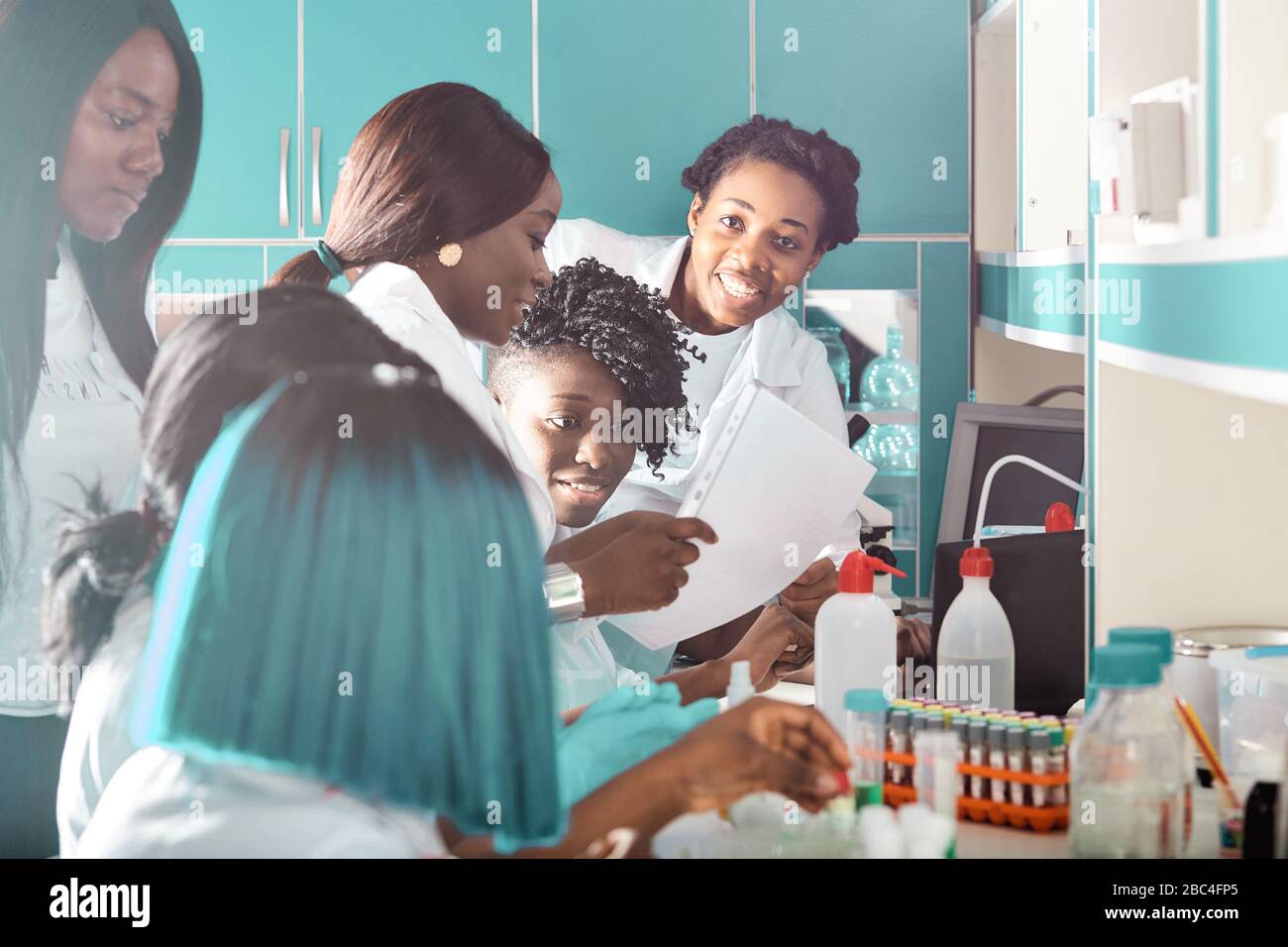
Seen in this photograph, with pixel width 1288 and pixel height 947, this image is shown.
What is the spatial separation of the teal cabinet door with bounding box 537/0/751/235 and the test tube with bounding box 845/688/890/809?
1356mm

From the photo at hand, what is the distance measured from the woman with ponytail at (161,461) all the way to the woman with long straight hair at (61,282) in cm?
10

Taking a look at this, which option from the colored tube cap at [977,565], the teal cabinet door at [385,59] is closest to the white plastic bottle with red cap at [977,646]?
the colored tube cap at [977,565]

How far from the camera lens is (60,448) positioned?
5.98 ft

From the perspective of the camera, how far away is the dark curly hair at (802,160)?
2250 mm

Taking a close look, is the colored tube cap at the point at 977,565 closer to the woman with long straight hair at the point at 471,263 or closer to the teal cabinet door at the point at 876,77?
the woman with long straight hair at the point at 471,263

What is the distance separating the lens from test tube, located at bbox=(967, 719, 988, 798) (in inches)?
46.0

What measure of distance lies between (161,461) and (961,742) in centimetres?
102

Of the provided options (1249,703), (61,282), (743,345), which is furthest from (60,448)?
(1249,703)

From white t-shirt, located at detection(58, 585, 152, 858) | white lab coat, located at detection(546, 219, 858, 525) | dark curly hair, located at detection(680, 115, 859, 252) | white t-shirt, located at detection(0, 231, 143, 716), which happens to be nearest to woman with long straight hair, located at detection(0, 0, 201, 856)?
white t-shirt, located at detection(0, 231, 143, 716)

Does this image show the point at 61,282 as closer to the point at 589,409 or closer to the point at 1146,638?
the point at 589,409

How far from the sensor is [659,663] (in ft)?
6.35

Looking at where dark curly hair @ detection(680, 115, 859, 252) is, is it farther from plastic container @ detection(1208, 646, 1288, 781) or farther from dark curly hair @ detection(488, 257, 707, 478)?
plastic container @ detection(1208, 646, 1288, 781)
